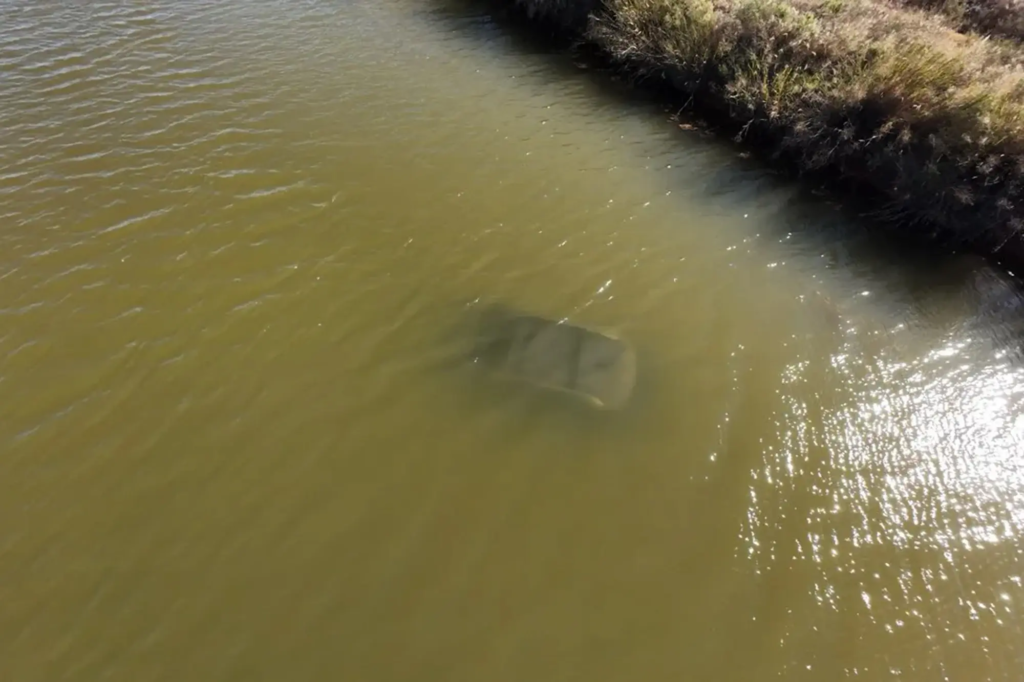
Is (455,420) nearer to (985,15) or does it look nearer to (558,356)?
(558,356)

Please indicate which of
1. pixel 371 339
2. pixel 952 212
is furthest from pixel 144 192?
pixel 952 212

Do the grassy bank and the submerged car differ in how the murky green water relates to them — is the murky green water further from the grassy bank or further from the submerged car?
the grassy bank

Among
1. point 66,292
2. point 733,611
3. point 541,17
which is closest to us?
point 733,611

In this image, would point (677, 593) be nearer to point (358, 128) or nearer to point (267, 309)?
point (267, 309)

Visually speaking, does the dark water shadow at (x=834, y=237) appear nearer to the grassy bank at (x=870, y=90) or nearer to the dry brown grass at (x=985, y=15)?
the grassy bank at (x=870, y=90)

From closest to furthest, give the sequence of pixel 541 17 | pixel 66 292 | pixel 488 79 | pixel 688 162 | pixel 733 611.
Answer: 1. pixel 733 611
2. pixel 66 292
3. pixel 688 162
4. pixel 488 79
5. pixel 541 17

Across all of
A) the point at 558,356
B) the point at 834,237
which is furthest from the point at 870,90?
the point at 558,356

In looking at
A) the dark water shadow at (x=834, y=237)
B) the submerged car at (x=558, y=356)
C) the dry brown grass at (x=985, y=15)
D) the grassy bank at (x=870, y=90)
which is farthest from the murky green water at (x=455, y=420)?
the dry brown grass at (x=985, y=15)
